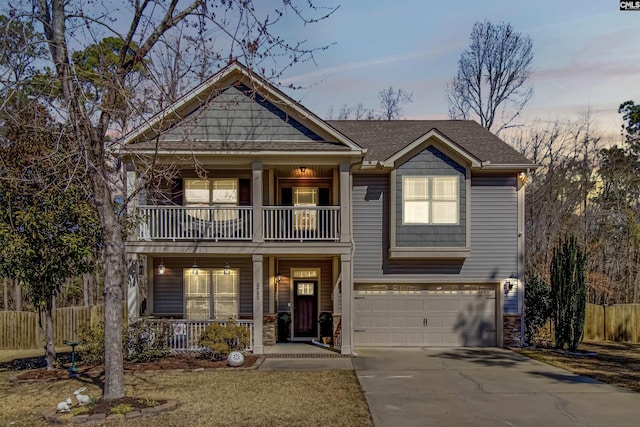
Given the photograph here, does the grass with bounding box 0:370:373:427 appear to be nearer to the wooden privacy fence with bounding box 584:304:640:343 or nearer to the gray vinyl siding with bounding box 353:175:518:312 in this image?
the gray vinyl siding with bounding box 353:175:518:312

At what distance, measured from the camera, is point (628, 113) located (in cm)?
3422

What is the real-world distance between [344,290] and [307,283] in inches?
106

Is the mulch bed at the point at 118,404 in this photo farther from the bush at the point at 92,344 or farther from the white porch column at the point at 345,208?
the white porch column at the point at 345,208

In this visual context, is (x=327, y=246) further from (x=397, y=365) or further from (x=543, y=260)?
(x=543, y=260)

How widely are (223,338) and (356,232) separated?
17.3ft

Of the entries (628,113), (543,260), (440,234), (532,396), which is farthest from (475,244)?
(628,113)

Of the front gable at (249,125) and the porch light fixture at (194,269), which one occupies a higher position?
the front gable at (249,125)

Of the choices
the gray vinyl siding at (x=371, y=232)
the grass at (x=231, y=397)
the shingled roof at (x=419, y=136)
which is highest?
the shingled roof at (x=419, y=136)

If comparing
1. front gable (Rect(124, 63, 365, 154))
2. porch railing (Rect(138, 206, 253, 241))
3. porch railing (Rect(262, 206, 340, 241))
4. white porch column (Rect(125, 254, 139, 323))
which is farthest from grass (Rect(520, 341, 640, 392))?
white porch column (Rect(125, 254, 139, 323))

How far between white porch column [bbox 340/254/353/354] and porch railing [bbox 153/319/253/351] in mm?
2575

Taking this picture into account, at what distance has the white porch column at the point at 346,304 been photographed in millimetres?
15688

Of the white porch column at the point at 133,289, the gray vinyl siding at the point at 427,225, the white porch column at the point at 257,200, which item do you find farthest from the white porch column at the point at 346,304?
the white porch column at the point at 133,289

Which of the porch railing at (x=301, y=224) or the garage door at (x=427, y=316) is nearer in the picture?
the porch railing at (x=301, y=224)

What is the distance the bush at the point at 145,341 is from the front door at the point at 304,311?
14.3 feet
